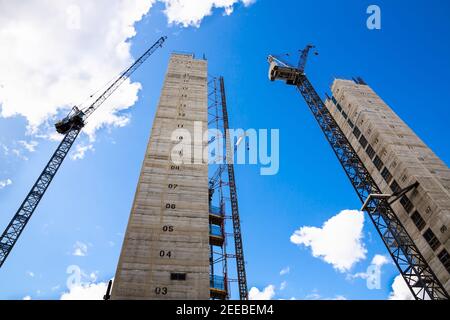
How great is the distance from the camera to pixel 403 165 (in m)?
40.7

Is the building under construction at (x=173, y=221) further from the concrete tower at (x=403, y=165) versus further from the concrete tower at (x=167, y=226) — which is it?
the concrete tower at (x=403, y=165)

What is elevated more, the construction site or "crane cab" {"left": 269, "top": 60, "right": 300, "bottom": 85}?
"crane cab" {"left": 269, "top": 60, "right": 300, "bottom": 85}

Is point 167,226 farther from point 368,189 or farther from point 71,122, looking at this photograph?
point 71,122

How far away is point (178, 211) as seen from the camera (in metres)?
32.9

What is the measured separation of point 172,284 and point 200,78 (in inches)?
1426

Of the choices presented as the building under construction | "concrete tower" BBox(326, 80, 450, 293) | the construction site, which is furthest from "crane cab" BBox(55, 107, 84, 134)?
"concrete tower" BBox(326, 80, 450, 293)

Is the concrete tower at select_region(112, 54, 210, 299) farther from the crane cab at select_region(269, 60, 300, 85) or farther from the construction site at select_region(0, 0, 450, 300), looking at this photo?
the crane cab at select_region(269, 60, 300, 85)

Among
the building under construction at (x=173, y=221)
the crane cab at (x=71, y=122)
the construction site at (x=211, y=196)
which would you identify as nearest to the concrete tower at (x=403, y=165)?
the construction site at (x=211, y=196)

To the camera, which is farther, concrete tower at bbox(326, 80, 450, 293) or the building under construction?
concrete tower at bbox(326, 80, 450, 293)

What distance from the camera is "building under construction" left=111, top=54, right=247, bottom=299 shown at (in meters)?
27.3

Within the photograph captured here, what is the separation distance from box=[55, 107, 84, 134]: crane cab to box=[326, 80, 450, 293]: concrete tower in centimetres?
5898

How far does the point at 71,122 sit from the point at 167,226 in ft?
183
